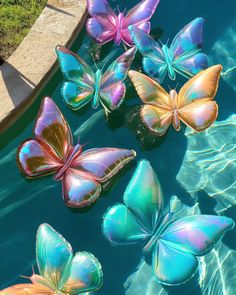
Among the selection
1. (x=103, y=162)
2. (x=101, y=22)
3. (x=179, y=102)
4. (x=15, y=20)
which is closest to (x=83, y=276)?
(x=103, y=162)

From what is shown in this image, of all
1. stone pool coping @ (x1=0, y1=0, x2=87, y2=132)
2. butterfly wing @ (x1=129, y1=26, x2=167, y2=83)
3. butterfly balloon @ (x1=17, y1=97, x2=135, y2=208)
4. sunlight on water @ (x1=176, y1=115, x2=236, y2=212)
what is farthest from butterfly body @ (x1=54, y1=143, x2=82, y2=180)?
butterfly wing @ (x1=129, y1=26, x2=167, y2=83)

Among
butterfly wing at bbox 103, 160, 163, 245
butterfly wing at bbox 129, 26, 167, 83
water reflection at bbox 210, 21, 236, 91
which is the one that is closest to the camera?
butterfly wing at bbox 103, 160, 163, 245

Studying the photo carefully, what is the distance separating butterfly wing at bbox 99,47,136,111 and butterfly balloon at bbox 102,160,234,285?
24.4 inches

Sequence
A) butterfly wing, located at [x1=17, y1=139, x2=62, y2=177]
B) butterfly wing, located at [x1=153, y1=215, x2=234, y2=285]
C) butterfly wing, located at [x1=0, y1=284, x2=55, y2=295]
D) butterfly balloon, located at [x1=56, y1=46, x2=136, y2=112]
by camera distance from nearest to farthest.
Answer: butterfly wing, located at [x1=0, y1=284, x2=55, y2=295] < butterfly wing, located at [x1=153, y1=215, x2=234, y2=285] < butterfly wing, located at [x1=17, y1=139, x2=62, y2=177] < butterfly balloon, located at [x1=56, y1=46, x2=136, y2=112]

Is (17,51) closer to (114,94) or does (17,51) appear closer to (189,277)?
(114,94)

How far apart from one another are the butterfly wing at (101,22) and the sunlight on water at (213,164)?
112cm

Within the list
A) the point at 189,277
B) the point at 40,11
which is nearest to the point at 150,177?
the point at 189,277

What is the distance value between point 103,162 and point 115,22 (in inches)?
58.6

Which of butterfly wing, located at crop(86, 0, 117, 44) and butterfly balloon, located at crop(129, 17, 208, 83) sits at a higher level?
butterfly wing, located at crop(86, 0, 117, 44)

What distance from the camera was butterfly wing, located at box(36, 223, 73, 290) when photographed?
3.65m

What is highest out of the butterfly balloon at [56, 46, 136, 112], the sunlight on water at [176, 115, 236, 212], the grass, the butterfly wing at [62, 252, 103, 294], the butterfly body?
the grass

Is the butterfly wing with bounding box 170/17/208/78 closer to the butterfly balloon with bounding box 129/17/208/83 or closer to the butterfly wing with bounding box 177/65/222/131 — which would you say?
the butterfly balloon with bounding box 129/17/208/83

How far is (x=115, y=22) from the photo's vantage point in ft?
15.9

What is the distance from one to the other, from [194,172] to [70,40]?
1575 mm
